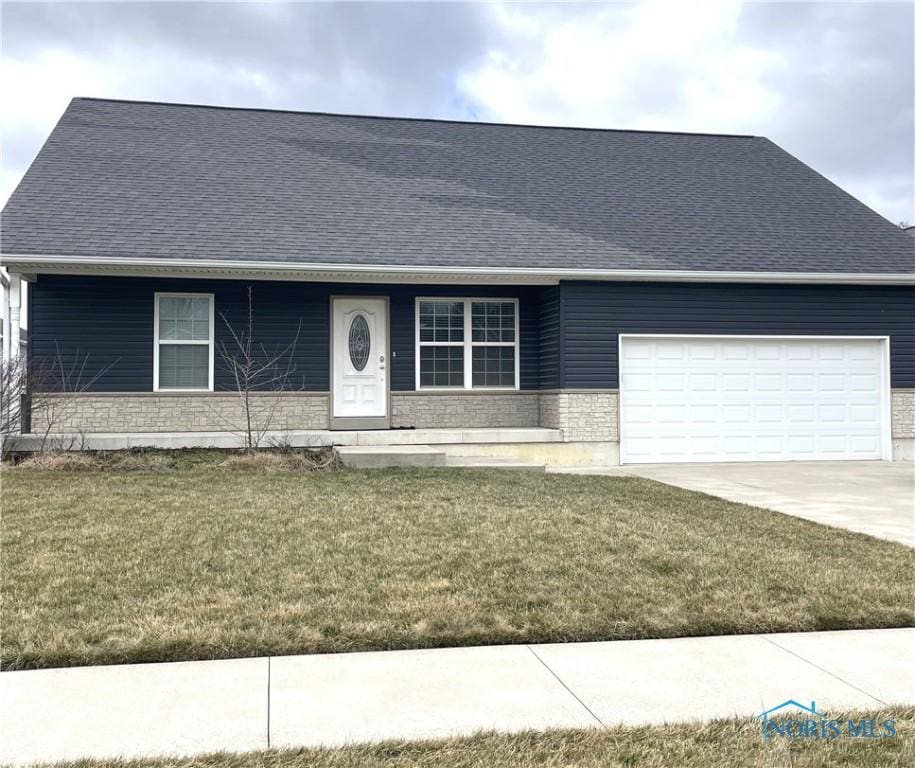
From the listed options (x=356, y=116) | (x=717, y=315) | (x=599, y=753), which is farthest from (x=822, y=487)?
(x=356, y=116)

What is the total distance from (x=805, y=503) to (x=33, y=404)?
1097 centimetres

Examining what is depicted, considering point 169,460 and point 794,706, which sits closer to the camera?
point 794,706

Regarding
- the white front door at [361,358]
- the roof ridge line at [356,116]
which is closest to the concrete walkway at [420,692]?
the white front door at [361,358]

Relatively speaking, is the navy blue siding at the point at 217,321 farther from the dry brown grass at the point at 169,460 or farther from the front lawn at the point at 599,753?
the front lawn at the point at 599,753

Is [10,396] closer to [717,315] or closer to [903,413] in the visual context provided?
[717,315]

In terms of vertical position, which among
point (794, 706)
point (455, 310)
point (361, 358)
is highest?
point (455, 310)

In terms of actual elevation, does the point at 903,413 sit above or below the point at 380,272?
below

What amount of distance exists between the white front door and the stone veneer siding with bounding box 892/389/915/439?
29.5 feet

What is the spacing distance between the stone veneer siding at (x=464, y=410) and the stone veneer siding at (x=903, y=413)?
6.32 m

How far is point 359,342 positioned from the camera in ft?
43.7

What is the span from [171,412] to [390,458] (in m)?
4.04

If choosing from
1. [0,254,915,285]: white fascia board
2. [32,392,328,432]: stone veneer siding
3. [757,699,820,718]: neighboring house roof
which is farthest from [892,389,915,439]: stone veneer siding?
[757,699,820,718]: neighboring house roof

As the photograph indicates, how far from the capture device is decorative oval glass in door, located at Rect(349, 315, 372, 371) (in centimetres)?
1327

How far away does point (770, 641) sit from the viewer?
13.8 feet
